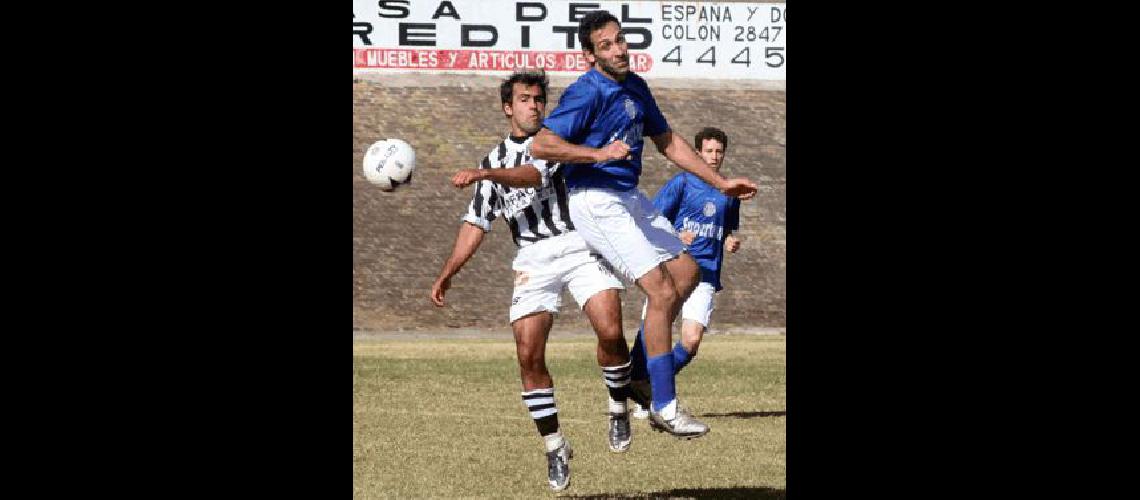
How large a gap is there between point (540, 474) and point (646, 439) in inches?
68.2

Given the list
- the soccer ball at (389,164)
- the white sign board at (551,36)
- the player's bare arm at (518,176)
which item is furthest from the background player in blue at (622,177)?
the white sign board at (551,36)

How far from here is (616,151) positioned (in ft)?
24.4

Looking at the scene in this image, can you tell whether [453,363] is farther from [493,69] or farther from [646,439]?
[493,69]

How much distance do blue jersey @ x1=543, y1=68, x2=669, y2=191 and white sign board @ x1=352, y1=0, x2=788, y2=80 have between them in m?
21.7

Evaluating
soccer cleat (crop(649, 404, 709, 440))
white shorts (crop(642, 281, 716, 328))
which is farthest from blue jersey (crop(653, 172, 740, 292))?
soccer cleat (crop(649, 404, 709, 440))

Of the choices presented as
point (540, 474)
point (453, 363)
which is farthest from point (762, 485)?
point (453, 363)

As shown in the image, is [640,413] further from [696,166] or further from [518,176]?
[518,176]

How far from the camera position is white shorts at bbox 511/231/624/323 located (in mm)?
8398

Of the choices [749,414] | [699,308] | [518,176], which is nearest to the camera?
[518,176]

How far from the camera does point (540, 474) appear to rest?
8922 millimetres

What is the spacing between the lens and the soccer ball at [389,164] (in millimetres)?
9398

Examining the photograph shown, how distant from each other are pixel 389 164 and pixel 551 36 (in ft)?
69.3

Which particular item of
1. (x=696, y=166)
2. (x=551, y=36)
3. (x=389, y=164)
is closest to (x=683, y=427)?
(x=696, y=166)
